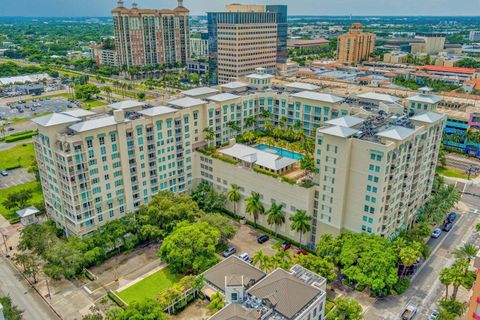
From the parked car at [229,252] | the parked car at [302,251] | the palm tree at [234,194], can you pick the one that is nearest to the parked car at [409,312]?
the parked car at [302,251]

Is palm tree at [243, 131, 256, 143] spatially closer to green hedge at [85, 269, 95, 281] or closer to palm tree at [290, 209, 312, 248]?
palm tree at [290, 209, 312, 248]

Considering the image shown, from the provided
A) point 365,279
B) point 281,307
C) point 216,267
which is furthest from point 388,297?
point 216,267

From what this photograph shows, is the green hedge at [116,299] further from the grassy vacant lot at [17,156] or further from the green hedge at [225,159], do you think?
the grassy vacant lot at [17,156]

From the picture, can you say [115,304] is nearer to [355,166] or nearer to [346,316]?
[346,316]

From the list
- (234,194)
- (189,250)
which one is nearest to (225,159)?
(234,194)

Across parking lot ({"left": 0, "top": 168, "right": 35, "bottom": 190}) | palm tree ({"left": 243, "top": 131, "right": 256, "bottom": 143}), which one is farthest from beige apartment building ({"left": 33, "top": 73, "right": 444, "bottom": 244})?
parking lot ({"left": 0, "top": 168, "right": 35, "bottom": 190})

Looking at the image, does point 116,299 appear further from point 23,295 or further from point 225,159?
point 225,159

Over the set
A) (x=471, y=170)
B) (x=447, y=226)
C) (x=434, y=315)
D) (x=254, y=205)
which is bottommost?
(x=434, y=315)
